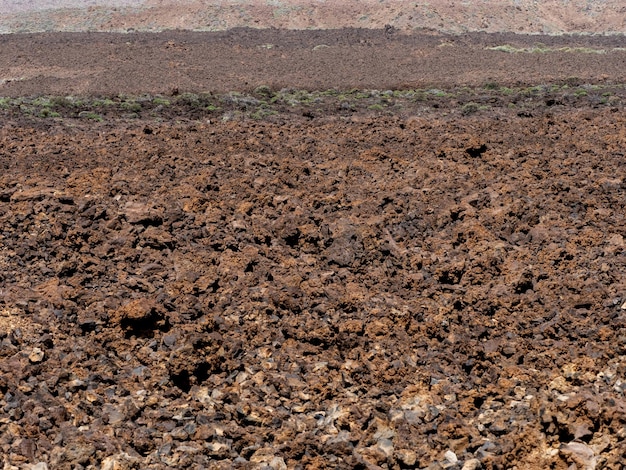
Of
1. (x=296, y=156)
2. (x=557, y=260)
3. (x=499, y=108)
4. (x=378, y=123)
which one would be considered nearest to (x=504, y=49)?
(x=499, y=108)

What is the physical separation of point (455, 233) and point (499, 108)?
340 inches

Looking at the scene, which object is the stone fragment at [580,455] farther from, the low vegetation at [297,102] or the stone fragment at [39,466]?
the low vegetation at [297,102]

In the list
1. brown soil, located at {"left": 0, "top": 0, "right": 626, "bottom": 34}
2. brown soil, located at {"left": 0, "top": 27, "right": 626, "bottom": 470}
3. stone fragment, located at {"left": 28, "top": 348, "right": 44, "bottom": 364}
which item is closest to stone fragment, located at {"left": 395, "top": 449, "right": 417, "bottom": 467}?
brown soil, located at {"left": 0, "top": 27, "right": 626, "bottom": 470}

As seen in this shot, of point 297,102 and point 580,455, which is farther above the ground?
point 297,102

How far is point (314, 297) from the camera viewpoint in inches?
281

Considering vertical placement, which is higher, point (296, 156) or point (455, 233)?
point (296, 156)

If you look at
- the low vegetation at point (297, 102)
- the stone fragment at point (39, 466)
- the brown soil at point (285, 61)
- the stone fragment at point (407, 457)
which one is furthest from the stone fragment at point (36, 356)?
the brown soil at point (285, 61)

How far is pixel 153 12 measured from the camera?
51.3m

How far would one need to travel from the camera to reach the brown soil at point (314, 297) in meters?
5.28

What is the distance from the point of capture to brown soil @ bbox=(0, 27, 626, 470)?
5.28 m

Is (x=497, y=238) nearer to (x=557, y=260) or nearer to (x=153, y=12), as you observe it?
(x=557, y=260)

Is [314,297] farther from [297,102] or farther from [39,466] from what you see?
[297,102]

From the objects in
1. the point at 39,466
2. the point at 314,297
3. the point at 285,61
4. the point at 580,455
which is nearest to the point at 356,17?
the point at 285,61

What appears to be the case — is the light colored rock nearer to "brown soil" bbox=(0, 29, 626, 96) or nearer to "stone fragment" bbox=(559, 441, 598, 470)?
"stone fragment" bbox=(559, 441, 598, 470)
